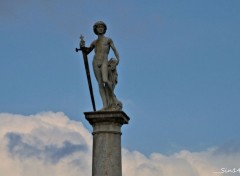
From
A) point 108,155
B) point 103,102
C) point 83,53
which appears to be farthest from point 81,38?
point 108,155

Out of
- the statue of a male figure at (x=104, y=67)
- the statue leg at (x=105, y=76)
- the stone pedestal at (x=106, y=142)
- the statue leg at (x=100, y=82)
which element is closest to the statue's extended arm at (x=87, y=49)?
the statue of a male figure at (x=104, y=67)

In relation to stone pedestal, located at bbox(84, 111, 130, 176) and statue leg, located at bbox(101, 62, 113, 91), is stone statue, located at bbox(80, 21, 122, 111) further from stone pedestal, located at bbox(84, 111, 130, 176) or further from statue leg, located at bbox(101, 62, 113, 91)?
stone pedestal, located at bbox(84, 111, 130, 176)

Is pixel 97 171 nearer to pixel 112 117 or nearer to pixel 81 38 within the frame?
pixel 112 117

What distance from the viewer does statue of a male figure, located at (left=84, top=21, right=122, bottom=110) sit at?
2298cm

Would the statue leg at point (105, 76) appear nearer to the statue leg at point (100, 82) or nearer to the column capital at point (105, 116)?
the statue leg at point (100, 82)

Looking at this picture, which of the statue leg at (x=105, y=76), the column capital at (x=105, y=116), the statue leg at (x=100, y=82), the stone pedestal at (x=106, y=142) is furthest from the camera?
the statue leg at (x=100, y=82)

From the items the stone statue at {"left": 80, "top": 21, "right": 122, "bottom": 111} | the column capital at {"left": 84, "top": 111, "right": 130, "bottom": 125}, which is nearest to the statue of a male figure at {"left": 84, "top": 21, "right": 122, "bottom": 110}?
the stone statue at {"left": 80, "top": 21, "right": 122, "bottom": 111}

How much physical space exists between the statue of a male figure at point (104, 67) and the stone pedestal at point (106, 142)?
0.52 metres

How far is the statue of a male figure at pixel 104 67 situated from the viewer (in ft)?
75.4

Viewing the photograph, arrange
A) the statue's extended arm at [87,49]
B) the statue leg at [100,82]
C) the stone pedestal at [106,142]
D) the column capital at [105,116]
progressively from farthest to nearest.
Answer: the statue's extended arm at [87,49] < the statue leg at [100,82] < the column capital at [105,116] < the stone pedestal at [106,142]

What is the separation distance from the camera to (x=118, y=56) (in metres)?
23.6

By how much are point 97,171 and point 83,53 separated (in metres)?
4.31

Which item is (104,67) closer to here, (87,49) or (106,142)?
(87,49)

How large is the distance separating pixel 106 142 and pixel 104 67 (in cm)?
266
